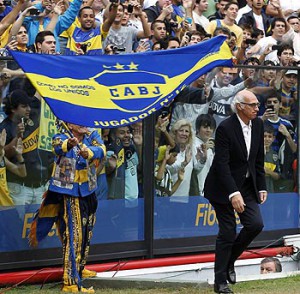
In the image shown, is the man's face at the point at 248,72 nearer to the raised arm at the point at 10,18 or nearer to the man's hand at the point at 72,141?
the raised arm at the point at 10,18

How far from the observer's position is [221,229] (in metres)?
9.08

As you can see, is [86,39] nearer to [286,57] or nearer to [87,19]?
[87,19]

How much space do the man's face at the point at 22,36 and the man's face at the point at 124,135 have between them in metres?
1.54

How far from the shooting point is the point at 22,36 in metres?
9.90

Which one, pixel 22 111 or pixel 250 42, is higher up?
pixel 250 42

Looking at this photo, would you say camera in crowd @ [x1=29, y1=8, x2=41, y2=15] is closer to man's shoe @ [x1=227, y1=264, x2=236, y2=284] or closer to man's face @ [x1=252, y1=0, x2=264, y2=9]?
man's shoe @ [x1=227, y1=264, x2=236, y2=284]

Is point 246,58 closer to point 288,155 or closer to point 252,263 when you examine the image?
point 288,155

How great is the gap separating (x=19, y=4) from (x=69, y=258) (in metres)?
2.76

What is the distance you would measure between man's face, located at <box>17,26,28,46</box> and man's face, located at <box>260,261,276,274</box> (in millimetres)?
3999

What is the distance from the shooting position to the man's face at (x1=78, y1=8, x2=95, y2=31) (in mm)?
10711

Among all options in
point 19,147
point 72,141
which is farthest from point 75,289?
point 19,147

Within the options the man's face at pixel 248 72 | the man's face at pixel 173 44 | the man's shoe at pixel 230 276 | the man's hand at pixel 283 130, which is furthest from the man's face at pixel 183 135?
the man's shoe at pixel 230 276

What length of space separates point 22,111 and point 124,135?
1.41 metres

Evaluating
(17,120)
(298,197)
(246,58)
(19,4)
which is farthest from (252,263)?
(19,4)
